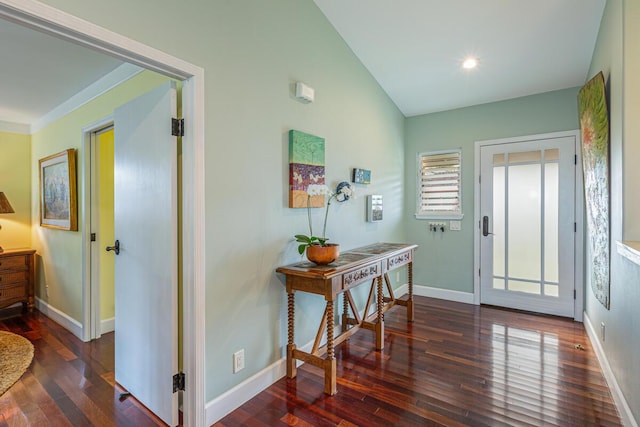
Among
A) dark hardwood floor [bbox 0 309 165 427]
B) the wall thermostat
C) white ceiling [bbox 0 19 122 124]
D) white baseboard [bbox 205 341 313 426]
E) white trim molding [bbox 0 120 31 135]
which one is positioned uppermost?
white ceiling [bbox 0 19 122 124]

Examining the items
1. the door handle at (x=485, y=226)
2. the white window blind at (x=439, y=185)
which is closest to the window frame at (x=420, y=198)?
the white window blind at (x=439, y=185)

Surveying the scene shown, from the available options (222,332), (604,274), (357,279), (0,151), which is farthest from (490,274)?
(0,151)

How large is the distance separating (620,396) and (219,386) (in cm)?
245

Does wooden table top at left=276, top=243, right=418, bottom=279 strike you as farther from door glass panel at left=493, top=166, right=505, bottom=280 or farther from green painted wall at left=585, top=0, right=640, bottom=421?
green painted wall at left=585, top=0, right=640, bottom=421

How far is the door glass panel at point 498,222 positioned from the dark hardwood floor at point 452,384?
877 mm

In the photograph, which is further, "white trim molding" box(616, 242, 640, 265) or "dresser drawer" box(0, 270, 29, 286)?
"dresser drawer" box(0, 270, 29, 286)

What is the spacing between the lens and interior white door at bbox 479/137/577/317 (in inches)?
143

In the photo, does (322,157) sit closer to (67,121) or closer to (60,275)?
(67,121)

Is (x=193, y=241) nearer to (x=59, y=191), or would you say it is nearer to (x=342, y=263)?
(x=342, y=263)

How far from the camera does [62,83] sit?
113 inches

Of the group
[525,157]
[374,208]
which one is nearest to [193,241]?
[374,208]

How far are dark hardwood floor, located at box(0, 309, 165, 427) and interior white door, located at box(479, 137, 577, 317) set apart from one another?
3890 mm

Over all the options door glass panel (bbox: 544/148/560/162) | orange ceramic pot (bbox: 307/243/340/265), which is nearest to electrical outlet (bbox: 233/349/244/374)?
orange ceramic pot (bbox: 307/243/340/265)

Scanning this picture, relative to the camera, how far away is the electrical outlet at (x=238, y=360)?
2.06 metres
